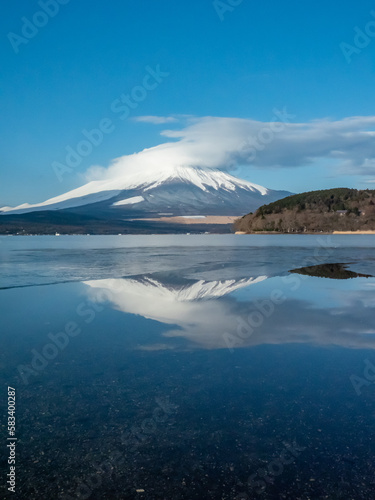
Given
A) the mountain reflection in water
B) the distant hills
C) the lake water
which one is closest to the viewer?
the lake water

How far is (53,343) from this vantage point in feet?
26.2

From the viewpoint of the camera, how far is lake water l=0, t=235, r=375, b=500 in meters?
3.68

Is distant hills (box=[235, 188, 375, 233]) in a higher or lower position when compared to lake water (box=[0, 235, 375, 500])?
higher

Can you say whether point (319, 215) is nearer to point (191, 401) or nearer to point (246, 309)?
point (246, 309)

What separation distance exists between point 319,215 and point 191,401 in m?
158

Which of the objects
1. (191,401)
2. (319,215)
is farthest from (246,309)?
(319,215)

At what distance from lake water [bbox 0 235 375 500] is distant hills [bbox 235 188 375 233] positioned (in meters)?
148

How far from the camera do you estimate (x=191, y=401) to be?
17.2 feet

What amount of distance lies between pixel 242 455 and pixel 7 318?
7796mm

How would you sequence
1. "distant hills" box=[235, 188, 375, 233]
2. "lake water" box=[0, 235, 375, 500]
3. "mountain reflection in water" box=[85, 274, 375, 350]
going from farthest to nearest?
1. "distant hills" box=[235, 188, 375, 233]
2. "mountain reflection in water" box=[85, 274, 375, 350]
3. "lake water" box=[0, 235, 375, 500]

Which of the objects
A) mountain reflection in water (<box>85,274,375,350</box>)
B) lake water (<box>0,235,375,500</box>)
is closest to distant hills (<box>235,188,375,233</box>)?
mountain reflection in water (<box>85,274,375,350</box>)

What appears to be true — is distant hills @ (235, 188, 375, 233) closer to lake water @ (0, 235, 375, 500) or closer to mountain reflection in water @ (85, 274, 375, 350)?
mountain reflection in water @ (85, 274, 375, 350)

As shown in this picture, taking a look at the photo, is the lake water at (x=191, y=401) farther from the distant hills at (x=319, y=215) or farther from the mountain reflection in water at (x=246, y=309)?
the distant hills at (x=319, y=215)

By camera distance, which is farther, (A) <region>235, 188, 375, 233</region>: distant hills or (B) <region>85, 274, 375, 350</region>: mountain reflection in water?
(A) <region>235, 188, 375, 233</region>: distant hills
